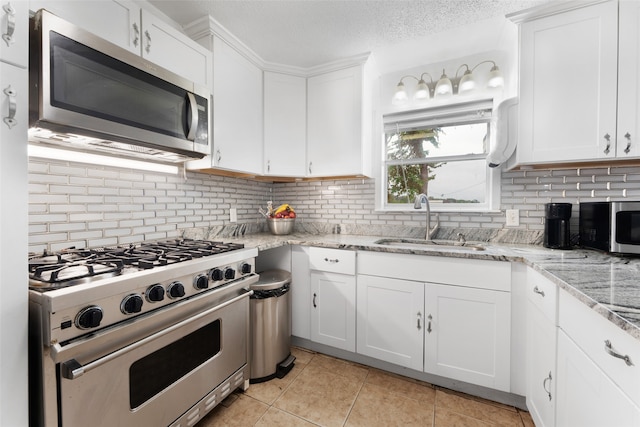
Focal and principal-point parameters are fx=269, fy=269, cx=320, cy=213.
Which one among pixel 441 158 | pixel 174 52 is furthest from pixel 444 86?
pixel 174 52

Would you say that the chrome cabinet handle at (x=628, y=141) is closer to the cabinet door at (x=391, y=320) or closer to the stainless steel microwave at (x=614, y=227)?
the stainless steel microwave at (x=614, y=227)

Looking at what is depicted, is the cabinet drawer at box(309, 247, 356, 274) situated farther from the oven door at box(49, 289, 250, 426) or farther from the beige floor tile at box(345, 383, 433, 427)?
the beige floor tile at box(345, 383, 433, 427)

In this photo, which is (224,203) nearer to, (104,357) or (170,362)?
(170,362)

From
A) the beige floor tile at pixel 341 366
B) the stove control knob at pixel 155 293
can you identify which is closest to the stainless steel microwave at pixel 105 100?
the stove control knob at pixel 155 293

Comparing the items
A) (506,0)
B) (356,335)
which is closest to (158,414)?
(356,335)

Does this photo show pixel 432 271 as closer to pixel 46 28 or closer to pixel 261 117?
pixel 261 117

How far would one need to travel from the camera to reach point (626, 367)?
74 cm

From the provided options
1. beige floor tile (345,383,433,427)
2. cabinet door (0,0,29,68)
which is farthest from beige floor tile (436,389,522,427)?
cabinet door (0,0,29,68)

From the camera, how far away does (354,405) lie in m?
1.66

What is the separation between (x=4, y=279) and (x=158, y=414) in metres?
0.83

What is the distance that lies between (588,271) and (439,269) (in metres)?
0.70

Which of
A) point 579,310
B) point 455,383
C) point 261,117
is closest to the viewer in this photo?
point 579,310

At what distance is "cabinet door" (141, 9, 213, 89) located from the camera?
151 centimetres

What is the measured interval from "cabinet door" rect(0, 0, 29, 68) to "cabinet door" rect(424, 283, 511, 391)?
215cm
